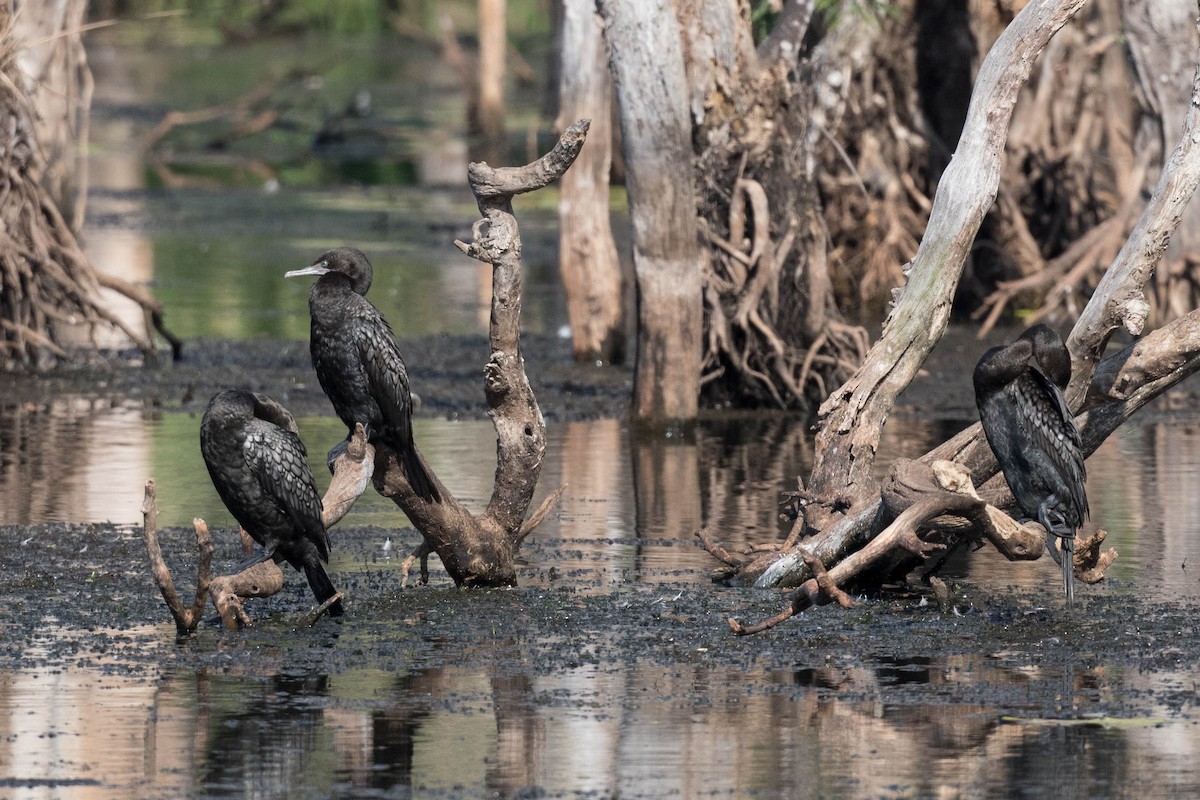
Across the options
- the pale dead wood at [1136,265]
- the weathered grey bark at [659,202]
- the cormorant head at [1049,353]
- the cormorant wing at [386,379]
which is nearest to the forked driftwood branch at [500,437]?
the cormorant wing at [386,379]

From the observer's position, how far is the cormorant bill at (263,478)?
8.55m

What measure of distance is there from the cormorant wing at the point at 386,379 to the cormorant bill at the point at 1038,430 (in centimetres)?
220

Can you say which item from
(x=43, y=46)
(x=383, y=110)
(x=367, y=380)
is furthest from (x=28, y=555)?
(x=383, y=110)

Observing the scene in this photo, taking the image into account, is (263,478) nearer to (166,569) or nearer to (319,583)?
(319,583)

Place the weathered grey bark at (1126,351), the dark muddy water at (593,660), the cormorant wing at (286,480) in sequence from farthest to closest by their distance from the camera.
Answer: the weathered grey bark at (1126,351) < the cormorant wing at (286,480) < the dark muddy water at (593,660)

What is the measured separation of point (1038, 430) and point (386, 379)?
2.50 meters

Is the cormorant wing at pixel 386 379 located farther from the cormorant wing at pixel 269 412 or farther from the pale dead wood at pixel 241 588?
the pale dead wood at pixel 241 588

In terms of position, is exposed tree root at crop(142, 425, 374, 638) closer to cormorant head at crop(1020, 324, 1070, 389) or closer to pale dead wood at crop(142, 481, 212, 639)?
pale dead wood at crop(142, 481, 212, 639)

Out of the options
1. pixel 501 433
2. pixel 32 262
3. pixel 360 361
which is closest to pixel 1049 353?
pixel 501 433

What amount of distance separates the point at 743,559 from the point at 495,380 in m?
1.36

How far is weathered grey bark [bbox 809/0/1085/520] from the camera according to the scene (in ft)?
32.1

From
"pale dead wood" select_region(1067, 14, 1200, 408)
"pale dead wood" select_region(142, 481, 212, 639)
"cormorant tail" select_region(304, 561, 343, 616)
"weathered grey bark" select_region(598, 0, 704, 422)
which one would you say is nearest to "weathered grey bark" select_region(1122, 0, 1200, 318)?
"weathered grey bark" select_region(598, 0, 704, 422)

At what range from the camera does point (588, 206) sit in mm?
16172

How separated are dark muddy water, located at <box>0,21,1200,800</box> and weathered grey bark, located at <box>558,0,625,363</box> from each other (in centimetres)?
265
